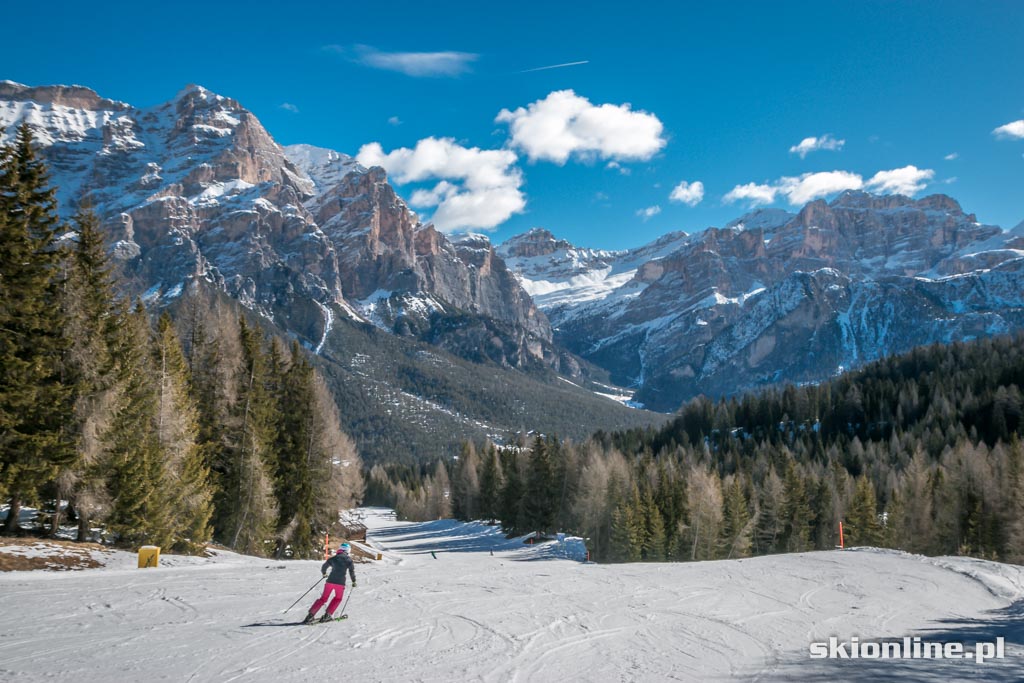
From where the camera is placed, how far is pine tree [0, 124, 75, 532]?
2130cm

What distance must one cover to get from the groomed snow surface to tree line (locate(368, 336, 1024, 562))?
3193cm

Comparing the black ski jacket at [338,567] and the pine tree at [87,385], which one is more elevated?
the pine tree at [87,385]

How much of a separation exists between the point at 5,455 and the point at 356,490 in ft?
120

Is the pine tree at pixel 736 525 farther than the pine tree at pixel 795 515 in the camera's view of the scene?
No

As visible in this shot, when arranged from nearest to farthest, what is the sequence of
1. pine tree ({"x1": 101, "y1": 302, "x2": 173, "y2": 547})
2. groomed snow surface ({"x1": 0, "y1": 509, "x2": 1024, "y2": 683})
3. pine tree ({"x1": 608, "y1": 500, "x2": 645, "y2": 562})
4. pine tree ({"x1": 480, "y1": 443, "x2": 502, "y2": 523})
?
groomed snow surface ({"x1": 0, "y1": 509, "x2": 1024, "y2": 683}), pine tree ({"x1": 101, "y1": 302, "x2": 173, "y2": 547}), pine tree ({"x1": 608, "y1": 500, "x2": 645, "y2": 562}), pine tree ({"x1": 480, "y1": 443, "x2": 502, "y2": 523})

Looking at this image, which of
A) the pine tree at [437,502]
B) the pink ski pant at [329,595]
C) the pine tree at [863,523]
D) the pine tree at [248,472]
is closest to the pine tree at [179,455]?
the pine tree at [248,472]

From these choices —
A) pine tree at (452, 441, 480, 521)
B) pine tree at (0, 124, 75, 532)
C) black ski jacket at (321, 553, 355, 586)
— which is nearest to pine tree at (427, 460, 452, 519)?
pine tree at (452, 441, 480, 521)

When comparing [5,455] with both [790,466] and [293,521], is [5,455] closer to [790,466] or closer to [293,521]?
[293,521]

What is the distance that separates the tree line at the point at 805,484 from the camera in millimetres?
56344

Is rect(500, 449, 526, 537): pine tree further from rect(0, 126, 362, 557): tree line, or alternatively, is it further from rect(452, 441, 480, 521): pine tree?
rect(0, 126, 362, 557): tree line

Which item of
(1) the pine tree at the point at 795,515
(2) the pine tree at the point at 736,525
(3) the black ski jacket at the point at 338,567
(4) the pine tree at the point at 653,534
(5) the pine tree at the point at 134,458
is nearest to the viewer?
(3) the black ski jacket at the point at 338,567

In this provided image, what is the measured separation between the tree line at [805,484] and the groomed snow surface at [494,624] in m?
31.9

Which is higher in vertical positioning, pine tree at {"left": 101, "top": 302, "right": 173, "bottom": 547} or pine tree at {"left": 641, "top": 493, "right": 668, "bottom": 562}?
pine tree at {"left": 101, "top": 302, "right": 173, "bottom": 547}

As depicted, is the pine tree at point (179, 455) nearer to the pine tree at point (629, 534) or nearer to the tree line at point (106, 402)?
the tree line at point (106, 402)
